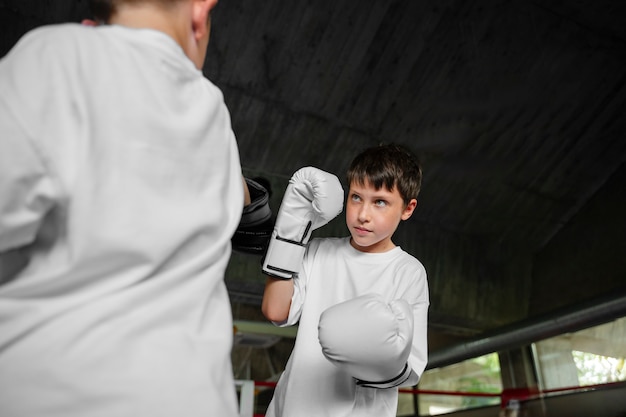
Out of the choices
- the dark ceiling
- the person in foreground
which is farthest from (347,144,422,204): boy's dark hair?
the dark ceiling

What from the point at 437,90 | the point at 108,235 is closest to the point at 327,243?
the point at 108,235

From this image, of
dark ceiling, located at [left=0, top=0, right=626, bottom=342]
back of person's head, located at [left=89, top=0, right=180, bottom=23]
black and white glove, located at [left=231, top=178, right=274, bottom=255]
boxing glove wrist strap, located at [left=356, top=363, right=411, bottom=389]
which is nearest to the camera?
back of person's head, located at [left=89, top=0, right=180, bottom=23]

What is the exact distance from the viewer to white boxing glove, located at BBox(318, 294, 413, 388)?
4.70 feet

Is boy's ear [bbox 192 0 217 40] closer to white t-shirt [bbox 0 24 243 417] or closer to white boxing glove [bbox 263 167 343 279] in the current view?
white t-shirt [bbox 0 24 243 417]

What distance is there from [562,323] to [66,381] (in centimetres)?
429

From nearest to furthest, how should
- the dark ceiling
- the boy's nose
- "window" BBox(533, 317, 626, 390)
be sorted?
the boy's nose, the dark ceiling, "window" BBox(533, 317, 626, 390)

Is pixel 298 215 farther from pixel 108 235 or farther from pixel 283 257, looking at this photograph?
pixel 108 235

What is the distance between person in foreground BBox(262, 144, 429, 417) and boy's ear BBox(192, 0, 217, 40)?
68 cm

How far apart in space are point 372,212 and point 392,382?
504mm

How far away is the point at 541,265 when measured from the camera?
6.73m

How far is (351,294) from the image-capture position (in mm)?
1836

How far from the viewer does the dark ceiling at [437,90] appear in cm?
432

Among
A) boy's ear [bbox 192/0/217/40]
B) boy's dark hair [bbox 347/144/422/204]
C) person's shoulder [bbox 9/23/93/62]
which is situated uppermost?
boy's dark hair [bbox 347/144/422/204]

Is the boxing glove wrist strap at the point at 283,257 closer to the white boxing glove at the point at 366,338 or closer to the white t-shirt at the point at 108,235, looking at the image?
the white boxing glove at the point at 366,338
